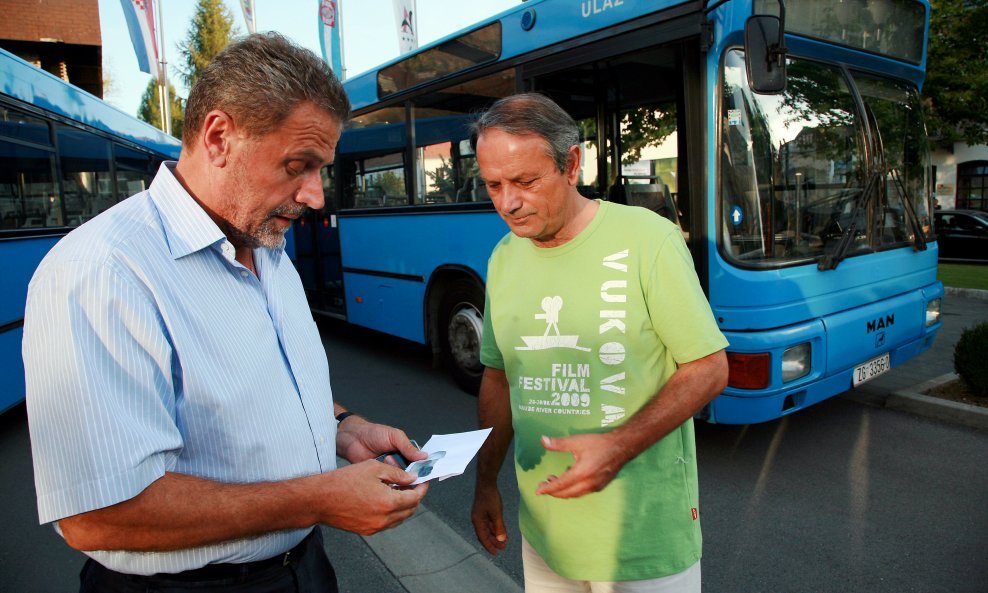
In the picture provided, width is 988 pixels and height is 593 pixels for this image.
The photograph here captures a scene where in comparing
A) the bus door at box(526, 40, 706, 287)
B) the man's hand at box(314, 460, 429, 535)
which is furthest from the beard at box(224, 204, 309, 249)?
the bus door at box(526, 40, 706, 287)

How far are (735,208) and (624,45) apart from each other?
1.35 m

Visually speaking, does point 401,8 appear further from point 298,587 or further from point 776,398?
point 298,587

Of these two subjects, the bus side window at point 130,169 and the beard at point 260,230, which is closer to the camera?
the beard at point 260,230

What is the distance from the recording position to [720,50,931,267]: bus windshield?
405 centimetres

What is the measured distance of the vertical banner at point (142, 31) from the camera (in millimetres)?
18219

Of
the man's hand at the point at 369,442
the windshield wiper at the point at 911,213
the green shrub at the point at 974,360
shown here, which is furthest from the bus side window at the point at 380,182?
the man's hand at the point at 369,442

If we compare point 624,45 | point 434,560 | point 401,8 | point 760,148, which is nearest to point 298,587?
point 434,560

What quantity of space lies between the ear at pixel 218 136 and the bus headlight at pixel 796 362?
11.5 ft

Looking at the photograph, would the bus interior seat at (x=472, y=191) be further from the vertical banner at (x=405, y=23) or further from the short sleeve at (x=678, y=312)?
the vertical banner at (x=405, y=23)

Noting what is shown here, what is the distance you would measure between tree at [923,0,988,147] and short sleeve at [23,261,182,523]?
18.6 metres

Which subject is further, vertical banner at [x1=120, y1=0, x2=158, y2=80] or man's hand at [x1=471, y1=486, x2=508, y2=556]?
vertical banner at [x1=120, y1=0, x2=158, y2=80]

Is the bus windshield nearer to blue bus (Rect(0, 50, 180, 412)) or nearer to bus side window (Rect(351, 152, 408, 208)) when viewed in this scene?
bus side window (Rect(351, 152, 408, 208))

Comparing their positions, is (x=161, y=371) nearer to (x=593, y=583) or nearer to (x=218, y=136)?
(x=218, y=136)

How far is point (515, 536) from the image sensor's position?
368cm
